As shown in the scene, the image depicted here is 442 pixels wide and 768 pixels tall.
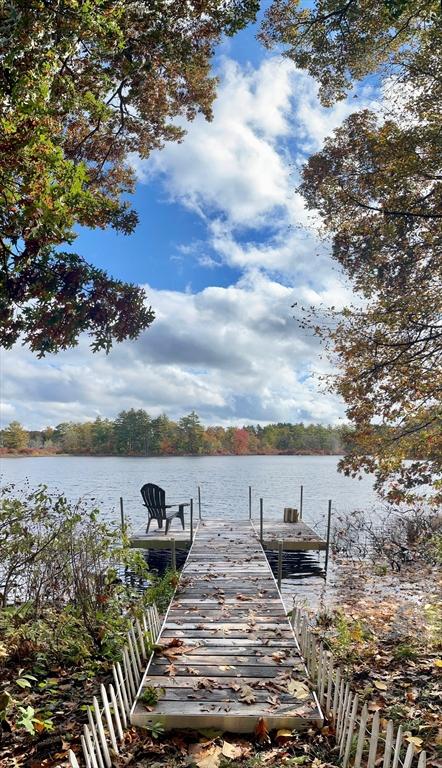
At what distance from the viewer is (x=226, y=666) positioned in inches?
193

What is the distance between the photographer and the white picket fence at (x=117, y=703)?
2.94 metres

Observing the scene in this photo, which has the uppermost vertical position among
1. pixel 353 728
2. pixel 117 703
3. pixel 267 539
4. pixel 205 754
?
pixel 353 728

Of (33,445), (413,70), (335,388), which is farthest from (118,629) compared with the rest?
(33,445)

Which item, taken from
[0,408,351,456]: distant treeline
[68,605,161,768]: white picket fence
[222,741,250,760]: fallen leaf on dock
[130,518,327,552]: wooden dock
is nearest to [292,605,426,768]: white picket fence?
[222,741,250,760]: fallen leaf on dock

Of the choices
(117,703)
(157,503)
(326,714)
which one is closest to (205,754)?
(117,703)

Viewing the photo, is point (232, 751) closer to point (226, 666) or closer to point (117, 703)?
point (117, 703)

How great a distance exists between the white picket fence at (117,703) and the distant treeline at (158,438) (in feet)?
194

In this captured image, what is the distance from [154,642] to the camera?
5.39 metres

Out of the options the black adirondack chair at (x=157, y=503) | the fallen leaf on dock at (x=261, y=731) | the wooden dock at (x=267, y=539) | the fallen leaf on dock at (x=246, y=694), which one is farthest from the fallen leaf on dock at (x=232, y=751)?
the black adirondack chair at (x=157, y=503)

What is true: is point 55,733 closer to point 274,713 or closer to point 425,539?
point 274,713

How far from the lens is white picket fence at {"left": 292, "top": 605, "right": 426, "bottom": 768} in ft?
8.61

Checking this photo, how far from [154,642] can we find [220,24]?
737 cm

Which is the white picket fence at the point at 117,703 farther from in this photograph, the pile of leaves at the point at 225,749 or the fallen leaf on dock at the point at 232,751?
the fallen leaf on dock at the point at 232,751

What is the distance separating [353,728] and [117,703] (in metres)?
→ 1.79
